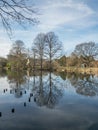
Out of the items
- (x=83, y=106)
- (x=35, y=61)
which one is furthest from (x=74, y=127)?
(x=35, y=61)

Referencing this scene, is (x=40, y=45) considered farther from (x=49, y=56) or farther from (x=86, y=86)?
(x=86, y=86)

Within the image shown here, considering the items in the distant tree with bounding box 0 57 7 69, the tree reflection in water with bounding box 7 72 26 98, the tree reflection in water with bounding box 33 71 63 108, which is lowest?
the tree reflection in water with bounding box 33 71 63 108

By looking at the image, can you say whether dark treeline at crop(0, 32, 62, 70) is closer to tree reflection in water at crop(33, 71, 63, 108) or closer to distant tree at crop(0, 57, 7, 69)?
distant tree at crop(0, 57, 7, 69)

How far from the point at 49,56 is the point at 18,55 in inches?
524

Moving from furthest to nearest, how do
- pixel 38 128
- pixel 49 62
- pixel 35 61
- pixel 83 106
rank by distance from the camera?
1. pixel 35 61
2. pixel 49 62
3. pixel 83 106
4. pixel 38 128

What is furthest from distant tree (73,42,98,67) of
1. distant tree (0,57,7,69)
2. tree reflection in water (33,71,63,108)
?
tree reflection in water (33,71,63,108)

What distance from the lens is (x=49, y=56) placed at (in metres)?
62.7

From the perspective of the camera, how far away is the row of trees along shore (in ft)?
208

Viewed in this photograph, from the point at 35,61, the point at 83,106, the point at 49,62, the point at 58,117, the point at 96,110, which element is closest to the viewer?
the point at 58,117

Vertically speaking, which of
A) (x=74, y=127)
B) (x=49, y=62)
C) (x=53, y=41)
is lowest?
(x=74, y=127)

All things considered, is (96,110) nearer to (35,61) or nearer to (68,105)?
(68,105)

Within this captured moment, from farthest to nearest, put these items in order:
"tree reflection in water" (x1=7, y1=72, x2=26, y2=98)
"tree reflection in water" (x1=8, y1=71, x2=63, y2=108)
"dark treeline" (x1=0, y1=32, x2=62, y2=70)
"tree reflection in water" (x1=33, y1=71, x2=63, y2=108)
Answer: "dark treeline" (x1=0, y1=32, x2=62, y2=70), "tree reflection in water" (x1=7, y1=72, x2=26, y2=98), "tree reflection in water" (x1=8, y1=71, x2=63, y2=108), "tree reflection in water" (x1=33, y1=71, x2=63, y2=108)

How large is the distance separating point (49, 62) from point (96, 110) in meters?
47.3

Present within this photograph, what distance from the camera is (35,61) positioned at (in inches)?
2721
